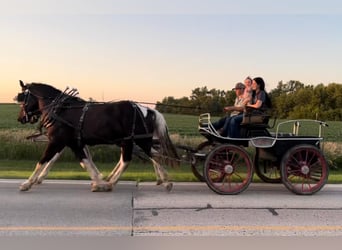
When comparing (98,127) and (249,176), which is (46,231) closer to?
(98,127)

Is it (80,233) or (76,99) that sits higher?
(76,99)

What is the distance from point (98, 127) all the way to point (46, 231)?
291cm

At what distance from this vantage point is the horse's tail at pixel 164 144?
27.1ft

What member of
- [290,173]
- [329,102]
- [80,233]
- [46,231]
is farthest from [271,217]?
[329,102]

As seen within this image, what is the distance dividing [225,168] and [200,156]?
0.54m

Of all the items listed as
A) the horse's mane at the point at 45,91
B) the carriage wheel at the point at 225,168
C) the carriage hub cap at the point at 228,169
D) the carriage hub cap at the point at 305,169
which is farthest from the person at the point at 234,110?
the horse's mane at the point at 45,91

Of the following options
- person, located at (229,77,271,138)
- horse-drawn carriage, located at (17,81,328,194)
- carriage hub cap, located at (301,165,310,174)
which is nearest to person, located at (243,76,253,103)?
person, located at (229,77,271,138)

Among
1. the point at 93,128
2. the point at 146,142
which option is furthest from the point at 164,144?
the point at 93,128

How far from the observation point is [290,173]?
8.22 meters

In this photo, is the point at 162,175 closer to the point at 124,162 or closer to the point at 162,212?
the point at 124,162

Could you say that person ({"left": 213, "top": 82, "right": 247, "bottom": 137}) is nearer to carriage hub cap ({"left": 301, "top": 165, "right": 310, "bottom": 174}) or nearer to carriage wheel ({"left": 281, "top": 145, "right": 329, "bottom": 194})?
carriage wheel ({"left": 281, "top": 145, "right": 329, "bottom": 194})

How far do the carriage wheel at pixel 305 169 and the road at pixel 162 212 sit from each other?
239 millimetres

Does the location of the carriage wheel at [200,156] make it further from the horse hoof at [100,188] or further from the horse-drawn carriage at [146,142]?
the horse hoof at [100,188]

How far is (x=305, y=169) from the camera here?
26.7 ft
